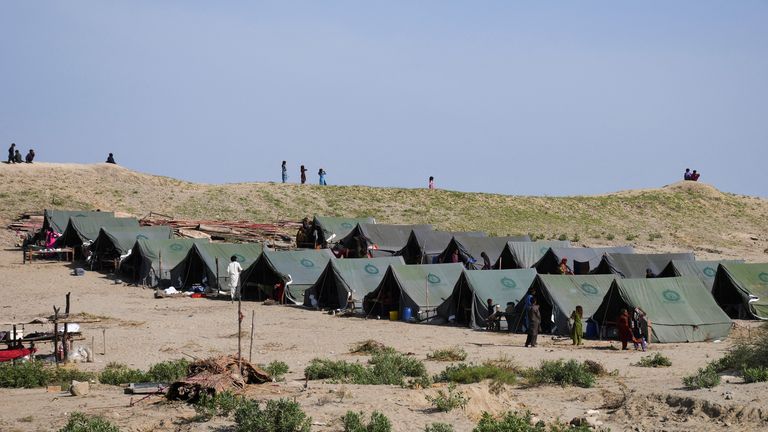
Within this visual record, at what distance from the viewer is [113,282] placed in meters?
33.5

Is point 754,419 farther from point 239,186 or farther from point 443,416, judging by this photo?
point 239,186

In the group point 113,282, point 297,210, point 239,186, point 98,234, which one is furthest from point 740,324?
point 239,186

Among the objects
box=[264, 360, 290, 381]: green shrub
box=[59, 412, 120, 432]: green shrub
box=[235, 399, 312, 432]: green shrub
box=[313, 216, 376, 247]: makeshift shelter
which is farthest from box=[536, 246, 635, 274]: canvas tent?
box=[59, 412, 120, 432]: green shrub

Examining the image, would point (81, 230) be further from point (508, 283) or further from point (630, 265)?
point (630, 265)

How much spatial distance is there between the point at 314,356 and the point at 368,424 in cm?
781

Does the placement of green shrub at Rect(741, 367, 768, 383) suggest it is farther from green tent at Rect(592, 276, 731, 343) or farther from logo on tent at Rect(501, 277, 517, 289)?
logo on tent at Rect(501, 277, 517, 289)

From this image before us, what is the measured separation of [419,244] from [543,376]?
20.3 metres

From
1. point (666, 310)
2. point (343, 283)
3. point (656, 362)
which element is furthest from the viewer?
point (343, 283)

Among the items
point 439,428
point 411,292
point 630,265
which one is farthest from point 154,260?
point 439,428

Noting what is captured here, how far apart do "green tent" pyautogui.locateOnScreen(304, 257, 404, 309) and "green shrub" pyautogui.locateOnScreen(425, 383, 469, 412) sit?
12976 mm

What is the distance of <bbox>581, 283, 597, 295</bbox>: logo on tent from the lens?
26031 mm

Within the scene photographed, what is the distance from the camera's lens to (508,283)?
27.6 meters

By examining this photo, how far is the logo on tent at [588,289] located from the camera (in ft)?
85.4

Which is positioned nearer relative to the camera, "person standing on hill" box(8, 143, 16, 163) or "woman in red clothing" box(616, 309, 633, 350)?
"woman in red clothing" box(616, 309, 633, 350)
